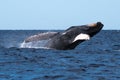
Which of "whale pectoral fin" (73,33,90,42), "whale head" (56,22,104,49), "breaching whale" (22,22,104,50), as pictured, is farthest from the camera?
"whale head" (56,22,104,49)

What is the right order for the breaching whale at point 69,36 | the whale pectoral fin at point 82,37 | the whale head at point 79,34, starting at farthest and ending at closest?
1. the whale head at point 79,34
2. the breaching whale at point 69,36
3. the whale pectoral fin at point 82,37

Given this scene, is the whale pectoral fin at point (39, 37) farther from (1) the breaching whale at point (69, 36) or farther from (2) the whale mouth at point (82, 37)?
(2) the whale mouth at point (82, 37)

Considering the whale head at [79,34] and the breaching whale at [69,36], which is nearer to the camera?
the breaching whale at [69,36]

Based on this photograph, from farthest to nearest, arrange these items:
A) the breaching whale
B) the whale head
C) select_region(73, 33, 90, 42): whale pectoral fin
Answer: the whale head
the breaching whale
select_region(73, 33, 90, 42): whale pectoral fin

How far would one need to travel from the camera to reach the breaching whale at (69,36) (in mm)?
21578

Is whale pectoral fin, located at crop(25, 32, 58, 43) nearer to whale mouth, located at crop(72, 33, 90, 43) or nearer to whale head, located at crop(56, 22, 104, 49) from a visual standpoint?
whale head, located at crop(56, 22, 104, 49)

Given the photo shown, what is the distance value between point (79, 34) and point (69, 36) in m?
0.65

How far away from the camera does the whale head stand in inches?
857

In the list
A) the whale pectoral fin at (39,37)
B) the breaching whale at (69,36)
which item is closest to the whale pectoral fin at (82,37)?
the breaching whale at (69,36)

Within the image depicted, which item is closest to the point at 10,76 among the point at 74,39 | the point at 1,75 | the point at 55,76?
the point at 1,75

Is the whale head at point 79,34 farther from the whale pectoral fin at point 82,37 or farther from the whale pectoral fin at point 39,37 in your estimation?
the whale pectoral fin at point 39,37

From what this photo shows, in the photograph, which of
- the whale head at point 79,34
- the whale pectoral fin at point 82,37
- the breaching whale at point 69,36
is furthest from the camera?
the whale head at point 79,34

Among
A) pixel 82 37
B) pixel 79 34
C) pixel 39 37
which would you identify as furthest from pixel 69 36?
pixel 39 37

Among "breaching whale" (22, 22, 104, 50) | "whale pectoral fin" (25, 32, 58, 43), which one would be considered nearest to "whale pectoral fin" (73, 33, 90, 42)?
"breaching whale" (22, 22, 104, 50)
